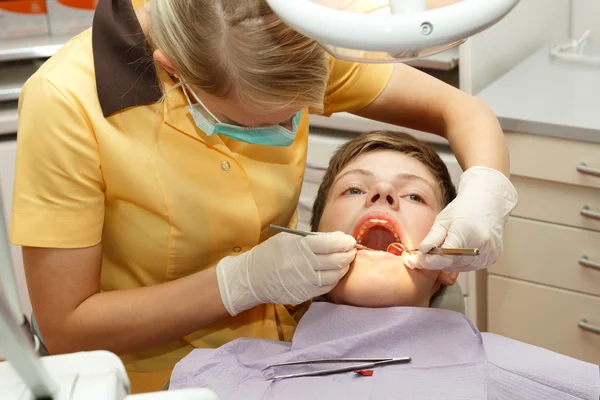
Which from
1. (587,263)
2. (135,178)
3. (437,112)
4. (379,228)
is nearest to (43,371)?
(135,178)

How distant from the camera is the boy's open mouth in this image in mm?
1584

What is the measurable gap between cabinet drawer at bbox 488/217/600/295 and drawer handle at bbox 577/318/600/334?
95mm

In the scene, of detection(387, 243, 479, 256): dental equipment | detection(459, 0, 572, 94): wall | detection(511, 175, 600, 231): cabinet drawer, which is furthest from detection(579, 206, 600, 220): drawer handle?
detection(387, 243, 479, 256): dental equipment

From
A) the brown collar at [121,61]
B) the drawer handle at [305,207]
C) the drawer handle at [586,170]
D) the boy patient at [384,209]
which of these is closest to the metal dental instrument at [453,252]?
the boy patient at [384,209]

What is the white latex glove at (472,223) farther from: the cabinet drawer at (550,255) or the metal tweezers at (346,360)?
the cabinet drawer at (550,255)

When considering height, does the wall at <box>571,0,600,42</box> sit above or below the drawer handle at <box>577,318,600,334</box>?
above

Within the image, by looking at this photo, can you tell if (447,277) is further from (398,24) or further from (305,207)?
(305,207)

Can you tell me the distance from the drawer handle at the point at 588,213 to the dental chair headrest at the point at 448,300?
701 millimetres

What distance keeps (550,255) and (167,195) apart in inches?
52.2

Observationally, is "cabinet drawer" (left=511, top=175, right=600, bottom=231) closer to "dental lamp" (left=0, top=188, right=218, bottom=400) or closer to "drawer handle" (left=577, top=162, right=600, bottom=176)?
"drawer handle" (left=577, top=162, right=600, bottom=176)

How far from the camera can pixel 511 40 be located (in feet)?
8.23

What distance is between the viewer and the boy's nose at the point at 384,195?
1.60 m

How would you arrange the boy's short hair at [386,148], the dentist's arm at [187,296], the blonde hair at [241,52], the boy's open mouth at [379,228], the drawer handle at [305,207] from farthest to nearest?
the drawer handle at [305,207] → the boy's short hair at [386,148] → the boy's open mouth at [379,228] → the dentist's arm at [187,296] → the blonde hair at [241,52]

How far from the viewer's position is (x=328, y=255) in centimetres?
144
